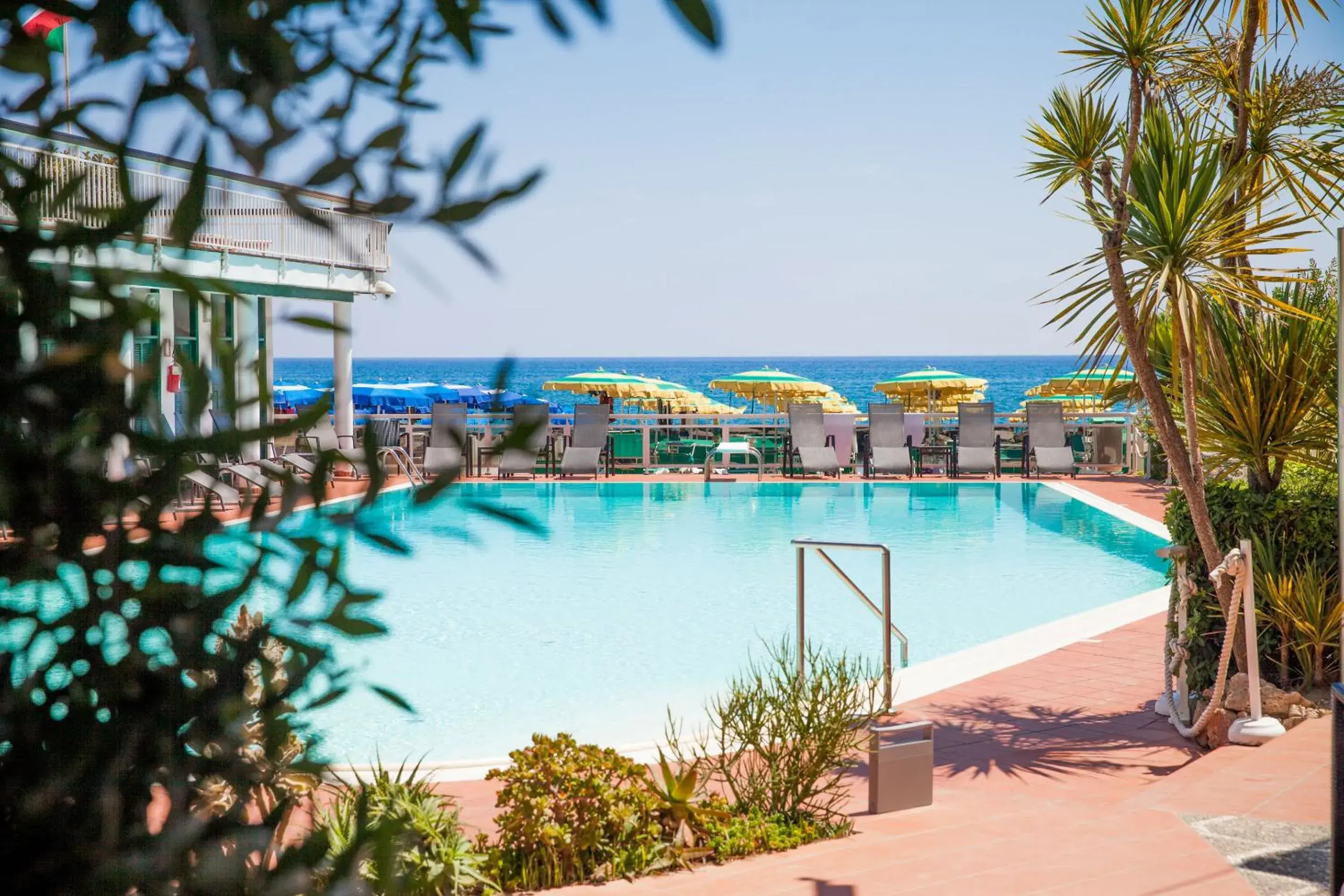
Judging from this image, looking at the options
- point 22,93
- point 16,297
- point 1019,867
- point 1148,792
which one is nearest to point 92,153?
point 22,93

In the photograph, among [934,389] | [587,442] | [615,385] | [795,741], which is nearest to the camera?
[795,741]

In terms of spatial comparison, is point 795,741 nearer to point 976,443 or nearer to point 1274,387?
point 1274,387

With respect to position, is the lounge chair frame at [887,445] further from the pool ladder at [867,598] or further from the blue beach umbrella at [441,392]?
the blue beach umbrella at [441,392]

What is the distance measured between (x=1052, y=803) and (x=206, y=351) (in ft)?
14.8

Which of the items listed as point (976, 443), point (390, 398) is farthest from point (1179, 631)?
point (390, 398)

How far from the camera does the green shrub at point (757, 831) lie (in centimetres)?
414

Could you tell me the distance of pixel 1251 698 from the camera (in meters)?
5.38

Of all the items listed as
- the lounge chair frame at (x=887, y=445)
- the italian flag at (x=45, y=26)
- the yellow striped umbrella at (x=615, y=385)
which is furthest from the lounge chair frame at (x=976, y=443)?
the italian flag at (x=45, y=26)

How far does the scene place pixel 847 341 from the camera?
9038cm

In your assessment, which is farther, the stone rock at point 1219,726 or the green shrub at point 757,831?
the stone rock at point 1219,726

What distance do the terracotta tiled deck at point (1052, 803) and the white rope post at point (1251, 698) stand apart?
58 mm

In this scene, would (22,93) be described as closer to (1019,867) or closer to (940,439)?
(1019,867)

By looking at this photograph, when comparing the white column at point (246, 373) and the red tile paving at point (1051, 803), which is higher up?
the white column at point (246, 373)

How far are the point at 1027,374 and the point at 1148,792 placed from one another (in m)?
114
